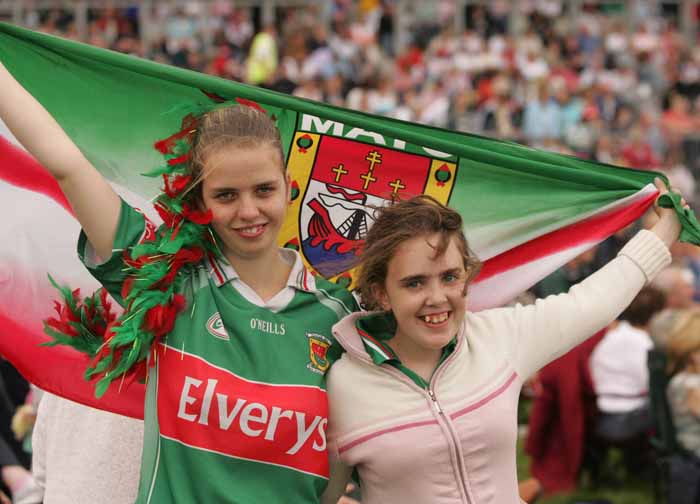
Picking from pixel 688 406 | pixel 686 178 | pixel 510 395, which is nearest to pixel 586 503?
pixel 688 406

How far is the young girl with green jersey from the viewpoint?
10.4 feet

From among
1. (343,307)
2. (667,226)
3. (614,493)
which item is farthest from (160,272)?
(614,493)

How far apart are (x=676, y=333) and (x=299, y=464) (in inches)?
169

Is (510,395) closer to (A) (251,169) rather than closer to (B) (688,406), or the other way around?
(A) (251,169)

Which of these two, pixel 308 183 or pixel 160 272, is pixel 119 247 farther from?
pixel 308 183

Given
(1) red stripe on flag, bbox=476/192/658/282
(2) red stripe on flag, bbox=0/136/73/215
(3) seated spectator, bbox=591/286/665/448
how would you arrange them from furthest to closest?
1. (3) seated spectator, bbox=591/286/665/448
2. (1) red stripe on flag, bbox=476/192/658/282
3. (2) red stripe on flag, bbox=0/136/73/215

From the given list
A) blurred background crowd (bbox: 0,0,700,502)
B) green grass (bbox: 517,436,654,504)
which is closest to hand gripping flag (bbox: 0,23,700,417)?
green grass (bbox: 517,436,654,504)

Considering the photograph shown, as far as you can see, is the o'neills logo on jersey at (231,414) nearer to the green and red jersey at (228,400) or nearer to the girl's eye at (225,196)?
the green and red jersey at (228,400)

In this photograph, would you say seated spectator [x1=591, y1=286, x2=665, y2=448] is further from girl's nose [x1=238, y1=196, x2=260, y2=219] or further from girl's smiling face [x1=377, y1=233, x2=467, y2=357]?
girl's nose [x1=238, y1=196, x2=260, y2=219]

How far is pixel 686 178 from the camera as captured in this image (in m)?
15.9

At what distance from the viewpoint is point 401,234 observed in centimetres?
340

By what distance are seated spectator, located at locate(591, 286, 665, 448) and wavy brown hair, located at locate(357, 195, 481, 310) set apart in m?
5.14

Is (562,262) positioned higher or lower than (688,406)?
higher

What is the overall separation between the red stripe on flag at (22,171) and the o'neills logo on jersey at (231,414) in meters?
0.92
